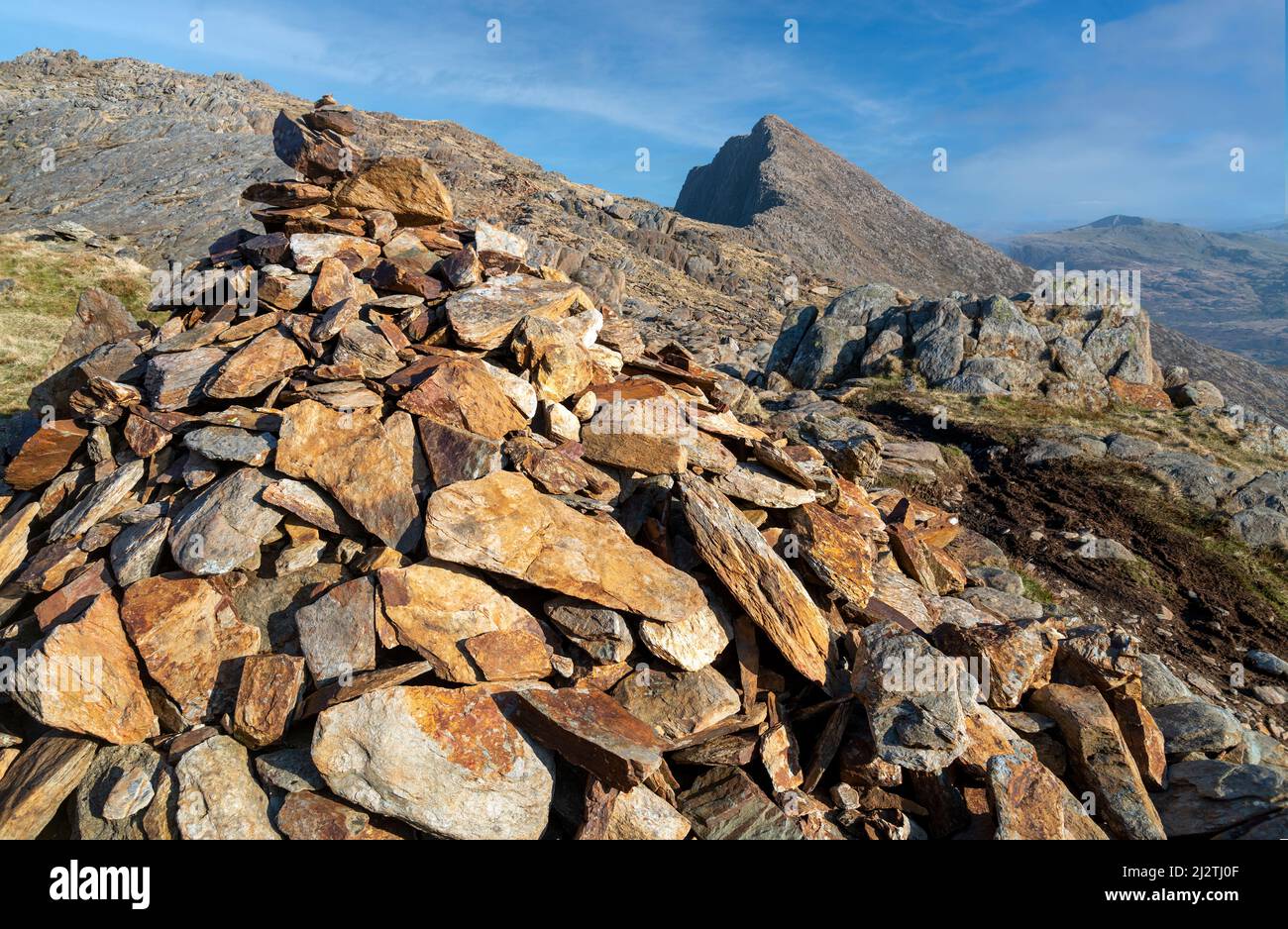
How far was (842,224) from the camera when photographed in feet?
407

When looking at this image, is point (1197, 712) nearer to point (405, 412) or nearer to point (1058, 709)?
point (1058, 709)

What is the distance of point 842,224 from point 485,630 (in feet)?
437

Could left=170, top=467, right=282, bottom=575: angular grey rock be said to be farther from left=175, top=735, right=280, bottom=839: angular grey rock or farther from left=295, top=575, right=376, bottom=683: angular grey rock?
left=175, top=735, right=280, bottom=839: angular grey rock

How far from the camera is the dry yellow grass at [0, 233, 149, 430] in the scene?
21.0 metres

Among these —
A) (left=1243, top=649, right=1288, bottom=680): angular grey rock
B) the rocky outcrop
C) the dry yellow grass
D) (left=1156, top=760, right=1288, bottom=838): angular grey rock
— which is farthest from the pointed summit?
(left=1156, top=760, right=1288, bottom=838): angular grey rock

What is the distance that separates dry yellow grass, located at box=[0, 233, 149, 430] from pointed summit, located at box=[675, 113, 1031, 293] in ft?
302

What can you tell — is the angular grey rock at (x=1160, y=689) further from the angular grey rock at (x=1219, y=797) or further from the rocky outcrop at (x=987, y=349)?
the rocky outcrop at (x=987, y=349)

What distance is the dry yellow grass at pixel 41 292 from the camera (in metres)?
21.0

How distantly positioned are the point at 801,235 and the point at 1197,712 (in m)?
119

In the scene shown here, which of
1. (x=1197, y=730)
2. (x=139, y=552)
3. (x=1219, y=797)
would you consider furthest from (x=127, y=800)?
(x=1197, y=730)

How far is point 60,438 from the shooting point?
823 cm

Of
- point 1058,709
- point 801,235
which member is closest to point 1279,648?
point 1058,709

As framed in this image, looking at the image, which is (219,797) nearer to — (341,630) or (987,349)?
(341,630)

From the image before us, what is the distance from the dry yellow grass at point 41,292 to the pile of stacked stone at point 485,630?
16.8 m
